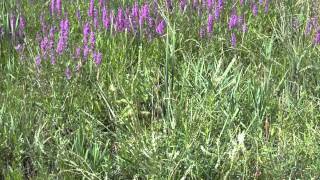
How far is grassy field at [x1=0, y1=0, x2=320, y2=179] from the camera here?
253 cm

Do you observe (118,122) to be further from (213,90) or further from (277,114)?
(277,114)

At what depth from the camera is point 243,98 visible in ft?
9.81

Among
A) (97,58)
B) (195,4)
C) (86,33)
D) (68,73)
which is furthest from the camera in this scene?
(195,4)

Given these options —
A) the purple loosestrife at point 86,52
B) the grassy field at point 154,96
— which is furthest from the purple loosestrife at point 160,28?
the purple loosestrife at point 86,52

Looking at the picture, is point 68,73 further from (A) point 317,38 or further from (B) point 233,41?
(A) point 317,38

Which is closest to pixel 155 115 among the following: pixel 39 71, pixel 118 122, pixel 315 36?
pixel 118 122

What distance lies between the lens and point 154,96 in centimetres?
307

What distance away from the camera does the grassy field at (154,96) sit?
2529 millimetres

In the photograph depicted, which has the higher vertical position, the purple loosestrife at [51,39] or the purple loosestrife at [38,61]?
the purple loosestrife at [51,39]

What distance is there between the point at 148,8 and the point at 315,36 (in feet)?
3.66

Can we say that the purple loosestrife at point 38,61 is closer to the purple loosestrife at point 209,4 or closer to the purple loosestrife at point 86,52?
the purple loosestrife at point 86,52

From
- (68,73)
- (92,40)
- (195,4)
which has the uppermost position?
(195,4)

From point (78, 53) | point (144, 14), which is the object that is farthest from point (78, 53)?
point (144, 14)

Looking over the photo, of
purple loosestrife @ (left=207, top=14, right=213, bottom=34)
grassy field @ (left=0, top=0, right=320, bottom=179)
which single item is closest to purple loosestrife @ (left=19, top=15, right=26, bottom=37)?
grassy field @ (left=0, top=0, right=320, bottom=179)
